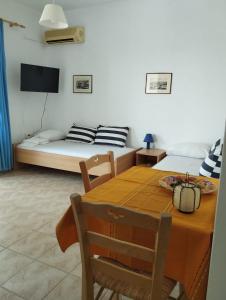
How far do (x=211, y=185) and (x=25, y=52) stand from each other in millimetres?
4119

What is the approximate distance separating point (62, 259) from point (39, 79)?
3282 mm

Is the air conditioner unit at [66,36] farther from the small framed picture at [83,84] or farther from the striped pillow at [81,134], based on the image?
the striped pillow at [81,134]

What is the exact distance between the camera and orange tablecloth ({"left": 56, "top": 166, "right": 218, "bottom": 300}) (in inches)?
42.1

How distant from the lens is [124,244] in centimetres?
106

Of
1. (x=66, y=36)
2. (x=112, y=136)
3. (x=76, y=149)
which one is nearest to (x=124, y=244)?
(x=76, y=149)

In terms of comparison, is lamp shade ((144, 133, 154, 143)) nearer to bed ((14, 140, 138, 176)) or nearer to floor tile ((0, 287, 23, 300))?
bed ((14, 140, 138, 176))

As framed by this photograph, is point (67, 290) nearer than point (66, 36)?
→ Yes

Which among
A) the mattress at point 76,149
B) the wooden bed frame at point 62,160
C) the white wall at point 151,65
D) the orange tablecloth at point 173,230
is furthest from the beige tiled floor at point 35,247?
the white wall at point 151,65

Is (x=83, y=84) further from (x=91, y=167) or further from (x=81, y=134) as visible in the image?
(x=91, y=167)

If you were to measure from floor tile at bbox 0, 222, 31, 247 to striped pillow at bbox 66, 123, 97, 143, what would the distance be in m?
2.20

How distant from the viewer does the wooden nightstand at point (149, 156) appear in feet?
12.4

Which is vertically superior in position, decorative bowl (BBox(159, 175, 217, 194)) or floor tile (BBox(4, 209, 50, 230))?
decorative bowl (BBox(159, 175, 217, 194))

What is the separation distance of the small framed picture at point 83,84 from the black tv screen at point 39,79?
346mm

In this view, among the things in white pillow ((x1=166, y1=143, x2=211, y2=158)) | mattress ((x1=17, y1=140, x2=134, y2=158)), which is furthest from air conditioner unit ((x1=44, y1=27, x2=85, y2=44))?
white pillow ((x1=166, y1=143, x2=211, y2=158))
